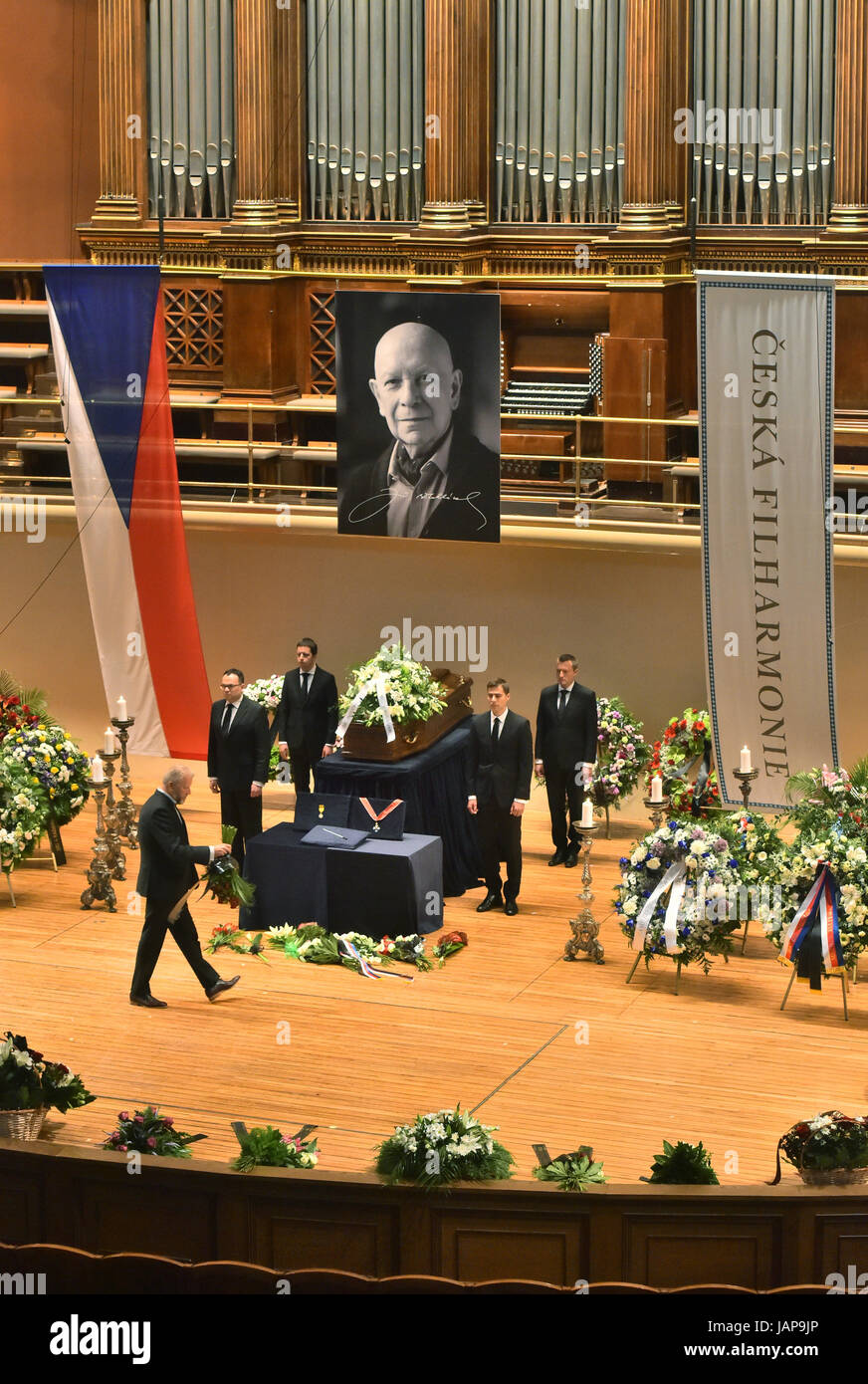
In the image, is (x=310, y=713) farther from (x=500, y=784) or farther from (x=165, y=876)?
(x=165, y=876)

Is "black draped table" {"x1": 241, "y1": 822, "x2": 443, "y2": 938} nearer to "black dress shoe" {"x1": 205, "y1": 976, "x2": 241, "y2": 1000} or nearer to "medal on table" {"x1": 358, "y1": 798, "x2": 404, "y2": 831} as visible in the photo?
"medal on table" {"x1": 358, "y1": 798, "x2": 404, "y2": 831}

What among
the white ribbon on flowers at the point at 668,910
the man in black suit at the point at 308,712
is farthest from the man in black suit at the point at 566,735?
the white ribbon on flowers at the point at 668,910

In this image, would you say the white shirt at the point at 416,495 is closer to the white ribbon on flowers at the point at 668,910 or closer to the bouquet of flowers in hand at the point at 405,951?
the bouquet of flowers in hand at the point at 405,951

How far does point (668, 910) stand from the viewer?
1245cm

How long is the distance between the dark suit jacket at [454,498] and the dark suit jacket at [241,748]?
6.52 ft

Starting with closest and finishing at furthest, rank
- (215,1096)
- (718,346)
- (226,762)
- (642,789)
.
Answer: (215,1096)
(718,346)
(226,762)
(642,789)

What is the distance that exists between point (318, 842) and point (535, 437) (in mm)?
4600

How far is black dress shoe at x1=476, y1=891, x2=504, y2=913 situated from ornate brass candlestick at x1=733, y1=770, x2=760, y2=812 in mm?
1707

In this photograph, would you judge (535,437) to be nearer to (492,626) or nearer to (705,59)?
(492,626)

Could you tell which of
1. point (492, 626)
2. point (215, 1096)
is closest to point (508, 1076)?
point (215, 1096)

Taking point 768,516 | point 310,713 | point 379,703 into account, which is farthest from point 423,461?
point 768,516

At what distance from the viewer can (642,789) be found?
16188 mm

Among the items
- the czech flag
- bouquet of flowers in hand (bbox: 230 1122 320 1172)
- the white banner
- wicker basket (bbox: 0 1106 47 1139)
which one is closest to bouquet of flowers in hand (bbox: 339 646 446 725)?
the czech flag

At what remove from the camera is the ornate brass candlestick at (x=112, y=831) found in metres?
14.4
